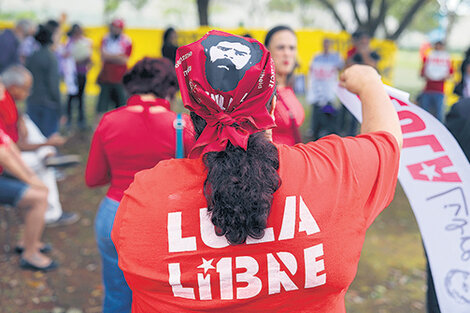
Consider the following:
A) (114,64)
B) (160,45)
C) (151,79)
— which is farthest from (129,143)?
(160,45)

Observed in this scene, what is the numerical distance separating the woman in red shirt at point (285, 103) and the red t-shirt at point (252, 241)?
108cm

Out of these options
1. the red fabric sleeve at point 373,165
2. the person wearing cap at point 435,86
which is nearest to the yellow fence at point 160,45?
the person wearing cap at point 435,86

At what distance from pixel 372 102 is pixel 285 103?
1.25 meters

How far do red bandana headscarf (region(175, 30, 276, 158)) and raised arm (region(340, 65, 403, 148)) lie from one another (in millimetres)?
402

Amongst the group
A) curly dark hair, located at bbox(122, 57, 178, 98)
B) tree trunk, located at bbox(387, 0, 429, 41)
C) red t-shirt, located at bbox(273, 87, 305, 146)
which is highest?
tree trunk, located at bbox(387, 0, 429, 41)

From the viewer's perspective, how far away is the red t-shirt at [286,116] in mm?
2613

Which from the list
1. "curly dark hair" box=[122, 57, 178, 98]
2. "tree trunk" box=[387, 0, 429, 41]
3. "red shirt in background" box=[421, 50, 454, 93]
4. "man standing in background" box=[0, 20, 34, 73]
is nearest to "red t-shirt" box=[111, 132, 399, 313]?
"curly dark hair" box=[122, 57, 178, 98]

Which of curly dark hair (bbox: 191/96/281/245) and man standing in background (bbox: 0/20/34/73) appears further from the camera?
man standing in background (bbox: 0/20/34/73)

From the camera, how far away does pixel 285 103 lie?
2.71 metres

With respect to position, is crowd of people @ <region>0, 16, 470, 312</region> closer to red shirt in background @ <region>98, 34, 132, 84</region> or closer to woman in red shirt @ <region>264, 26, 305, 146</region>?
woman in red shirt @ <region>264, 26, 305, 146</region>

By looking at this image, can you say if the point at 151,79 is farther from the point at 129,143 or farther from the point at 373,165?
the point at 373,165

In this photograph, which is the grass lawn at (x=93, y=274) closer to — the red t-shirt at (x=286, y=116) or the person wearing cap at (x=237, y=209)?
the red t-shirt at (x=286, y=116)

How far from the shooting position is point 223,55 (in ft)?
3.90

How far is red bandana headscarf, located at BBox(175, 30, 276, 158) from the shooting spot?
46.3 inches
